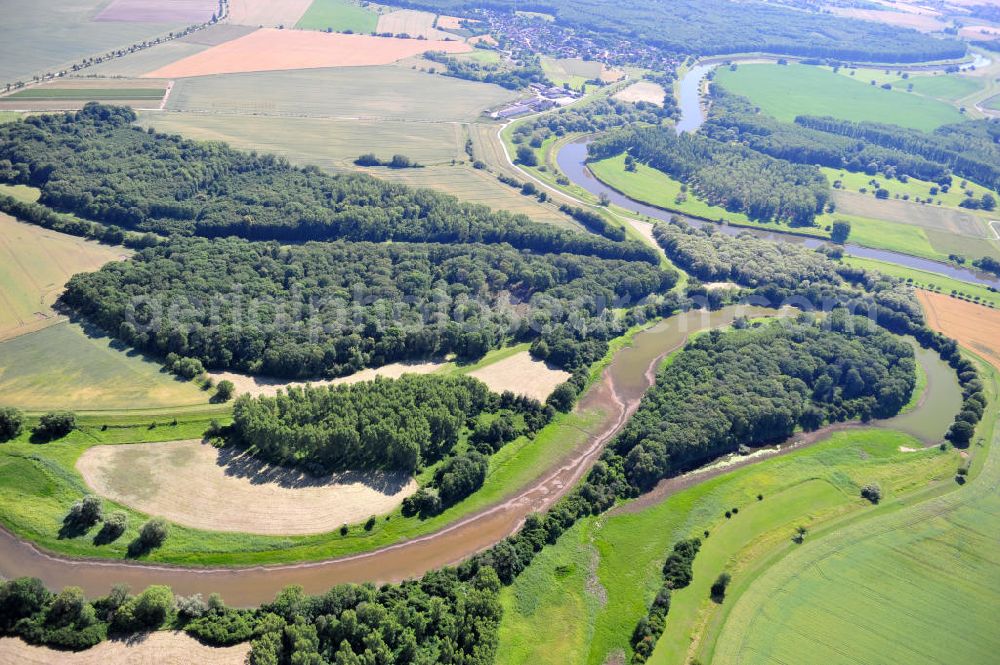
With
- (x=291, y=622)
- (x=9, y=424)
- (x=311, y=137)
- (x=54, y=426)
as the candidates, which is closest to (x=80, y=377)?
(x=54, y=426)

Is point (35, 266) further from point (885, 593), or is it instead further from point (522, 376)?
point (885, 593)

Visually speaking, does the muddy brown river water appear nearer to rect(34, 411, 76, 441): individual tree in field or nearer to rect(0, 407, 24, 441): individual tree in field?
rect(34, 411, 76, 441): individual tree in field

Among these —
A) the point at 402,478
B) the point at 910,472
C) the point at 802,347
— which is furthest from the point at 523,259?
the point at 910,472

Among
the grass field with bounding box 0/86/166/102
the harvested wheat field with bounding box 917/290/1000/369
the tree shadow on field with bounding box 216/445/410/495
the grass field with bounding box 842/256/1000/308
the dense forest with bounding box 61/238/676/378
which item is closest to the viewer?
the tree shadow on field with bounding box 216/445/410/495

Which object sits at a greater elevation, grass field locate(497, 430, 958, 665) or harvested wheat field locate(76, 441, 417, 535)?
harvested wheat field locate(76, 441, 417, 535)

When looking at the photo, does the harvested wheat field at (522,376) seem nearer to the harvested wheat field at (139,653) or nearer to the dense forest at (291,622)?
the dense forest at (291,622)

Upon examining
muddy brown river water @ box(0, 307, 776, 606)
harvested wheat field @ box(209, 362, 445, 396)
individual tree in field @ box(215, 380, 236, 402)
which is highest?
individual tree in field @ box(215, 380, 236, 402)

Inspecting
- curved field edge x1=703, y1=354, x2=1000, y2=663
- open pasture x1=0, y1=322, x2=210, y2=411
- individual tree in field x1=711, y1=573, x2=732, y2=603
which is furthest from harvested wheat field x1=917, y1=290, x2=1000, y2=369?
open pasture x1=0, y1=322, x2=210, y2=411

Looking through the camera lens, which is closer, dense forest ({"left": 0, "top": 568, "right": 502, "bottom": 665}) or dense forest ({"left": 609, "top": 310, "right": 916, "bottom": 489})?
dense forest ({"left": 0, "top": 568, "right": 502, "bottom": 665})
